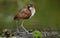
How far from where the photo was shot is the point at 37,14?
160cm

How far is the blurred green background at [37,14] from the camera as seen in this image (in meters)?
1.56

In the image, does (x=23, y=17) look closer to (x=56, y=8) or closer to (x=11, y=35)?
(x=11, y=35)

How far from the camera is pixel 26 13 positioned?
5.18ft

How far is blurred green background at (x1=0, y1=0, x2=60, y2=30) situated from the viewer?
1.56 metres

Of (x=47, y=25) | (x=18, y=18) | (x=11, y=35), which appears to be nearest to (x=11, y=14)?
(x=18, y=18)

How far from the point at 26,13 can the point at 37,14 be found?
0.33 feet

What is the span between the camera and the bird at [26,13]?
1.57 meters

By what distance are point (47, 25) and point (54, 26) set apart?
65 mm

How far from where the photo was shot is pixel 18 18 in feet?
5.15

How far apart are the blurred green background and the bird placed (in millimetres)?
26

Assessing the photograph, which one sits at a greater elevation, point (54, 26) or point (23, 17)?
point (23, 17)

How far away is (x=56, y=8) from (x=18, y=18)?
1.19 feet

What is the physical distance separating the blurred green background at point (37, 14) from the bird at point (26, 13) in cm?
3

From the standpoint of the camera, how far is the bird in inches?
61.7
